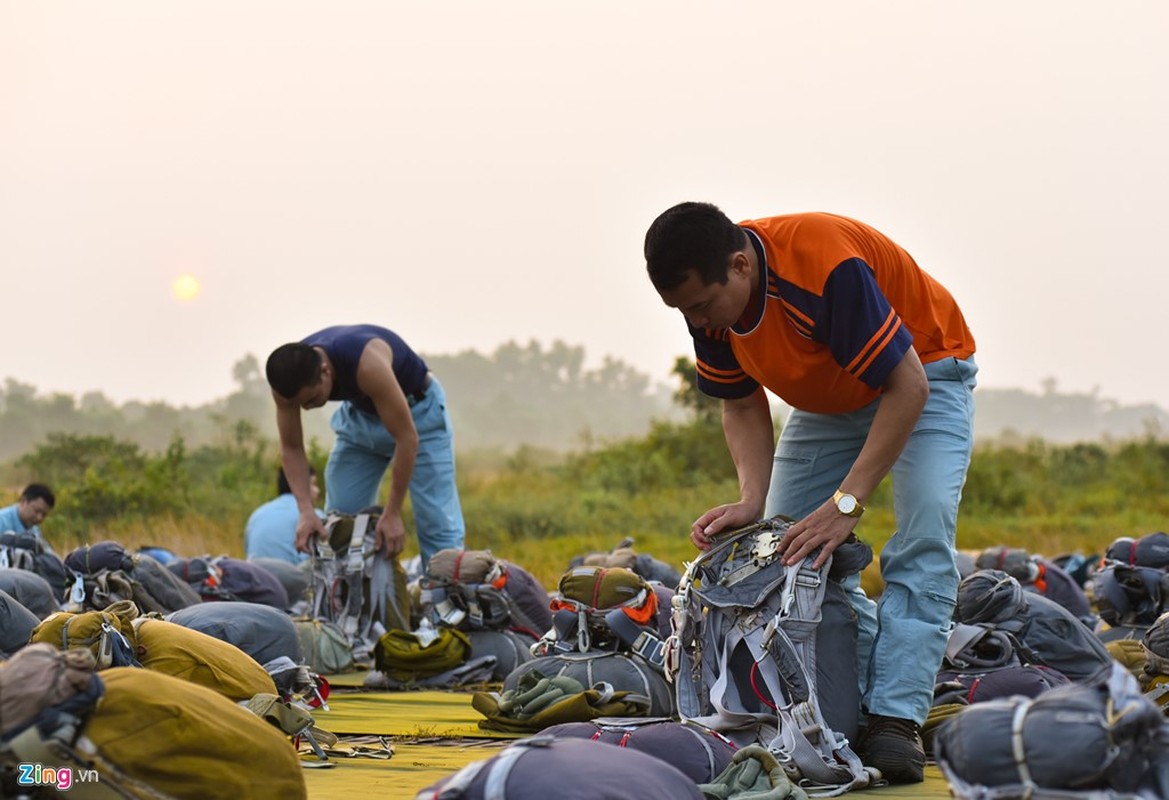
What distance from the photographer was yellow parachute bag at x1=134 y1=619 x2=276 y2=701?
4.01m

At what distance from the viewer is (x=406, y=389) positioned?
7.48 metres

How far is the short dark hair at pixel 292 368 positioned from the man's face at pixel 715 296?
9.95 feet

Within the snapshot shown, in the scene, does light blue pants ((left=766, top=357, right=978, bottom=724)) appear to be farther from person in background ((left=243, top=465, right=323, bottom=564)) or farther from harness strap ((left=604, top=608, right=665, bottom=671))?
person in background ((left=243, top=465, right=323, bottom=564))

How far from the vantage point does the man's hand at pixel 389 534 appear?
283 inches

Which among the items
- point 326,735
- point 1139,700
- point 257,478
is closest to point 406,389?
point 326,735

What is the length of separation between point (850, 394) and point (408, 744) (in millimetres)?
1777

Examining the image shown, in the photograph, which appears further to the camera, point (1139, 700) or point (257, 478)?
point (257, 478)

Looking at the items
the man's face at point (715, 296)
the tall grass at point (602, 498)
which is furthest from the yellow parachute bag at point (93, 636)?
the tall grass at point (602, 498)

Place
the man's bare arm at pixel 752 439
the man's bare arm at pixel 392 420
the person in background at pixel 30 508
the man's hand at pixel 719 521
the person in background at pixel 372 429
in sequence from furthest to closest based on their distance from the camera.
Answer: the person in background at pixel 30 508
the man's bare arm at pixel 392 420
the person in background at pixel 372 429
the man's bare arm at pixel 752 439
the man's hand at pixel 719 521

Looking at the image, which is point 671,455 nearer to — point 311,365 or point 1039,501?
point 1039,501

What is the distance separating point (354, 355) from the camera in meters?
6.95

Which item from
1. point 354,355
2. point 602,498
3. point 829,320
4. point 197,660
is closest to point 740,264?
point 829,320

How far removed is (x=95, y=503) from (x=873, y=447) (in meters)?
13.6

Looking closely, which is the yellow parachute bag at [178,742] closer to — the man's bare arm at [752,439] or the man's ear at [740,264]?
the man's ear at [740,264]
